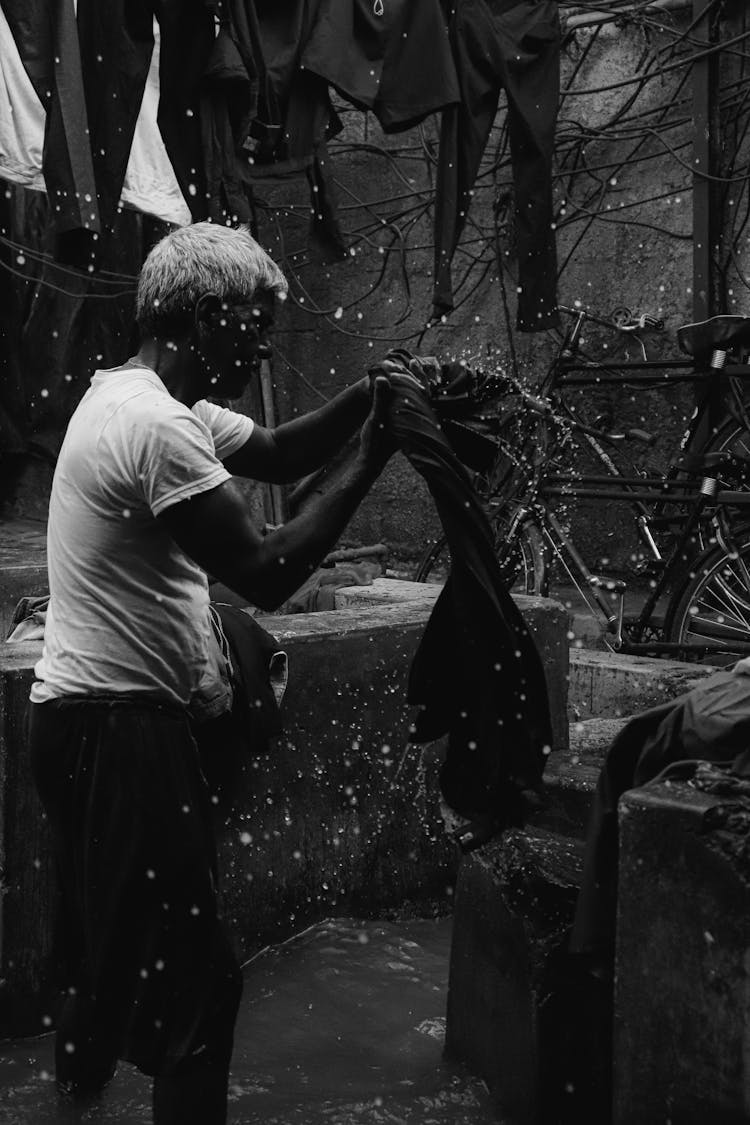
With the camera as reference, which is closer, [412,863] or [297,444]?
[297,444]

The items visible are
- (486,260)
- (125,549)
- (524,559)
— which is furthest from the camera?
(486,260)

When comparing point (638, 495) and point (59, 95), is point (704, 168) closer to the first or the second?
point (638, 495)

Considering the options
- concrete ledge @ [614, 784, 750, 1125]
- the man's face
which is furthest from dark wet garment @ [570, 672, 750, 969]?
the man's face

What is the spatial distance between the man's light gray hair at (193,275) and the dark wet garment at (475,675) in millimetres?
374

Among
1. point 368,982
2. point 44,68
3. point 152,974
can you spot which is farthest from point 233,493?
point 44,68

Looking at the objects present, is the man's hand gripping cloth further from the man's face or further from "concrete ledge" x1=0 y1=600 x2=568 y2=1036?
"concrete ledge" x1=0 y1=600 x2=568 y2=1036

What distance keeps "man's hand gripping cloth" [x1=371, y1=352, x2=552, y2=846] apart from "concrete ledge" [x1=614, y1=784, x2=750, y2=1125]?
1.06 ft

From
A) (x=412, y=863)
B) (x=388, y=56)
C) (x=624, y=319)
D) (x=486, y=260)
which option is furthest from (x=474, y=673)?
(x=486, y=260)

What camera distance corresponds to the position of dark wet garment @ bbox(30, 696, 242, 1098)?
101 inches

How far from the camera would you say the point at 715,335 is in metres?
6.52

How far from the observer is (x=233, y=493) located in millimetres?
2455

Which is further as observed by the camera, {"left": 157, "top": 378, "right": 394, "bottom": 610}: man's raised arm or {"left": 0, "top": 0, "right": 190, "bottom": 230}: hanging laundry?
{"left": 0, "top": 0, "right": 190, "bottom": 230}: hanging laundry

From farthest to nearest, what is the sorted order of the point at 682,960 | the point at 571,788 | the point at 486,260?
the point at 486,260
the point at 571,788
the point at 682,960

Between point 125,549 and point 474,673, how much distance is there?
0.84 m
